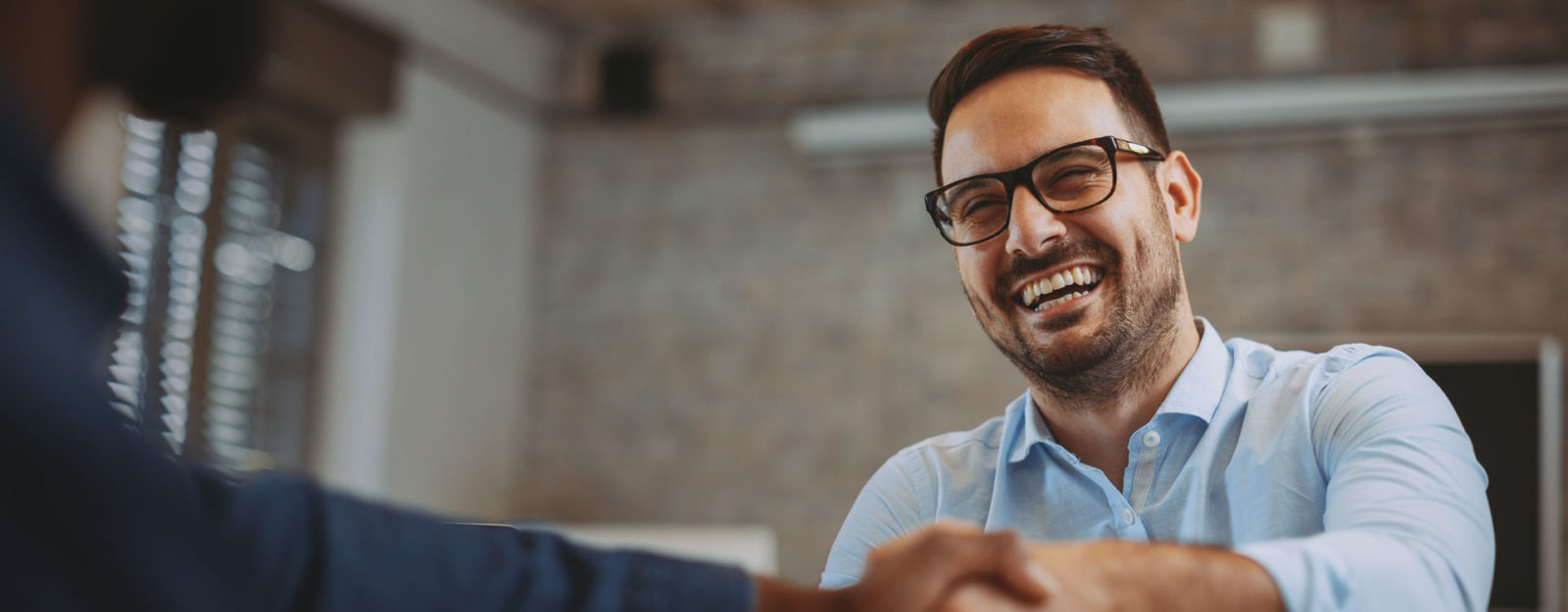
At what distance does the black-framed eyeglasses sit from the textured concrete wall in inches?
89.1

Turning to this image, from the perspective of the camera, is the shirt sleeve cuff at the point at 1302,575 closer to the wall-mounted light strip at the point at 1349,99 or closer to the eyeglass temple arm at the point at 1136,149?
the eyeglass temple arm at the point at 1136,149

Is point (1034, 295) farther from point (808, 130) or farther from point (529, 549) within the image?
point (808, 130)

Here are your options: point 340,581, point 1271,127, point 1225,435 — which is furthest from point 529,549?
point 1271,127

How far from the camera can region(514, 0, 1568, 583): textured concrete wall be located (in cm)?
326

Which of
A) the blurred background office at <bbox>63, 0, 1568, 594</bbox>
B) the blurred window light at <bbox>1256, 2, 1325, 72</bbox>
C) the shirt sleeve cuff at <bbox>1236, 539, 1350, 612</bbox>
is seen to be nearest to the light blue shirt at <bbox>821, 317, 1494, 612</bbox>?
the shirt sleeve cuff at <bbox>1236, 539, 1350, 612</bbox>

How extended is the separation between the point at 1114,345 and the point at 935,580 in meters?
0.23

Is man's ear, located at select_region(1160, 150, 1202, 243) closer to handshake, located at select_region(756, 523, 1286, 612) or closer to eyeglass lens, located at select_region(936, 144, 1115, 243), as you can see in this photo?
eyeglass lens, located at select_region(936, 144, 1115, 243)

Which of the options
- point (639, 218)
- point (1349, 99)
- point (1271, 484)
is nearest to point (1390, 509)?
point (1271, 484)

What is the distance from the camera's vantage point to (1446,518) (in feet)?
2.25

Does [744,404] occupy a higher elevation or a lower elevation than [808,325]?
lower

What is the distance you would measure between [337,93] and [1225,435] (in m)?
3.08

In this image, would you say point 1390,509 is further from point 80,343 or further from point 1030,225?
point 80,343

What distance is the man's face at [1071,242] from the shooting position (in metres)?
0.75

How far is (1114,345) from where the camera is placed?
2.51 feet
